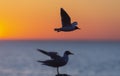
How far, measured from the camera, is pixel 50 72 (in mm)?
45312

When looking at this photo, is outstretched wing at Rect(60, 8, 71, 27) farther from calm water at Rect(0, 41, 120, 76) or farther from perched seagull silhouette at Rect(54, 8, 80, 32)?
calm water at Rect(0, 41, 120, 76)

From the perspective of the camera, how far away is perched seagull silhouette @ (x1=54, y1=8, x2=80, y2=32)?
11.5m

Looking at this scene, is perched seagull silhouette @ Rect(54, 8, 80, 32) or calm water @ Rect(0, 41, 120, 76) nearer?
perched seagull silhouette @ Rect(54, 8, 80, 32)

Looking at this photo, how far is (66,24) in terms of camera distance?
39.9ft

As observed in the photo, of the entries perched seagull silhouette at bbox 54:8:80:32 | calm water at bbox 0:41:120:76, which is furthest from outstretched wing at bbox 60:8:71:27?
calm water at bbox 0:41:120:76

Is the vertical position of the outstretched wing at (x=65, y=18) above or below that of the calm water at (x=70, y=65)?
below

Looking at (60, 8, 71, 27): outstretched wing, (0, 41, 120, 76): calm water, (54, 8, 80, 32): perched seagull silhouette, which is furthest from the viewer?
(0, 41, 120, 76): calm water

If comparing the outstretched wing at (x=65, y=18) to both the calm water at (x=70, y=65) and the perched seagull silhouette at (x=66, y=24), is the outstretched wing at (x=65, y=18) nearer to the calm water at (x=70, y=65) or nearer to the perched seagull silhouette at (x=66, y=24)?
the perched seagull silhouette at (x=66, y=24)

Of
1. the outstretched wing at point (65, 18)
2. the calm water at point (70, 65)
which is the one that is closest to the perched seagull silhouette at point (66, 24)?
the outstretched wing at point (65, 18)

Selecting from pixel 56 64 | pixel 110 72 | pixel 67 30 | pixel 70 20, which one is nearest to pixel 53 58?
pixel 56 64

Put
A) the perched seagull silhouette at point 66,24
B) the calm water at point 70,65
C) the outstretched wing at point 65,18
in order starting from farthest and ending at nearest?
1. the calm water at point 70,65
2. the outstretched wing at point 65,18
3. the perched seagull silhouette at point 66,24

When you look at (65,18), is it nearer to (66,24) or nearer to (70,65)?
(66,24)

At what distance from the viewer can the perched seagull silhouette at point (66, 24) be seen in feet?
37.6

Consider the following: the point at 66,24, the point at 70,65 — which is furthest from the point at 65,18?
the point at 70,65
